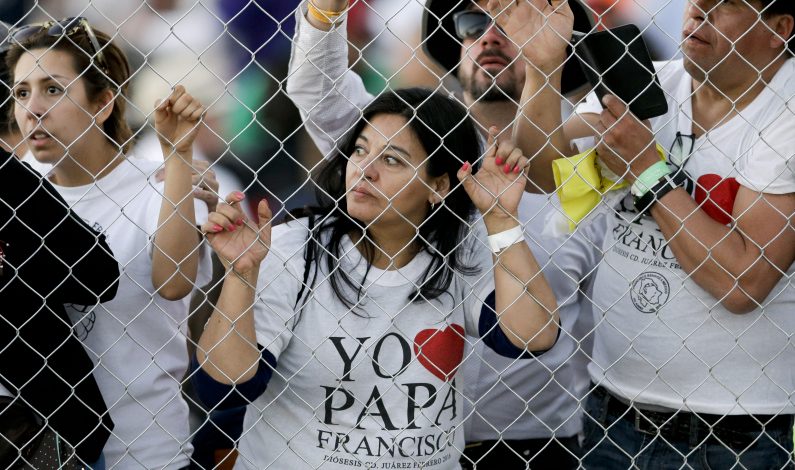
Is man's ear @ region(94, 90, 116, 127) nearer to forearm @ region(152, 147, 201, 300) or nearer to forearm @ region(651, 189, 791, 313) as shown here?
forearm @ region(152, 147, 201, 300)

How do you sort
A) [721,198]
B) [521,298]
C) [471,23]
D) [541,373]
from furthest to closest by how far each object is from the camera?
[471,23]
[541,373]
[721,198]
[521,298]

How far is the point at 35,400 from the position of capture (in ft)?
7.29

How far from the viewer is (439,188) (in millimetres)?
2516

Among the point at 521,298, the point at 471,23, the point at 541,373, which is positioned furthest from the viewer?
the point at 471,23

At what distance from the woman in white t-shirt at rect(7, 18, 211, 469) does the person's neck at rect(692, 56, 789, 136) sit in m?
1.26

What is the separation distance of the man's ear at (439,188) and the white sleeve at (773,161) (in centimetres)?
70

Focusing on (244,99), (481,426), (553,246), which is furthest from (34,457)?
(244,99)

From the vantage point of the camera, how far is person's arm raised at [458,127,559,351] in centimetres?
229

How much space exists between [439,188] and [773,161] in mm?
794

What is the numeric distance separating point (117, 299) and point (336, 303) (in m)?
0.56

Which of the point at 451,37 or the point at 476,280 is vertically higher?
the point at 451,37

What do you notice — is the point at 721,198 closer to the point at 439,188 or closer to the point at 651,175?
the point at 651,175

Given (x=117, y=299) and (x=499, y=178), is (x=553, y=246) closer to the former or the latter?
(x=499, y=178)

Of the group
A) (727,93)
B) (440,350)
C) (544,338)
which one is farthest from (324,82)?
(727,93)
